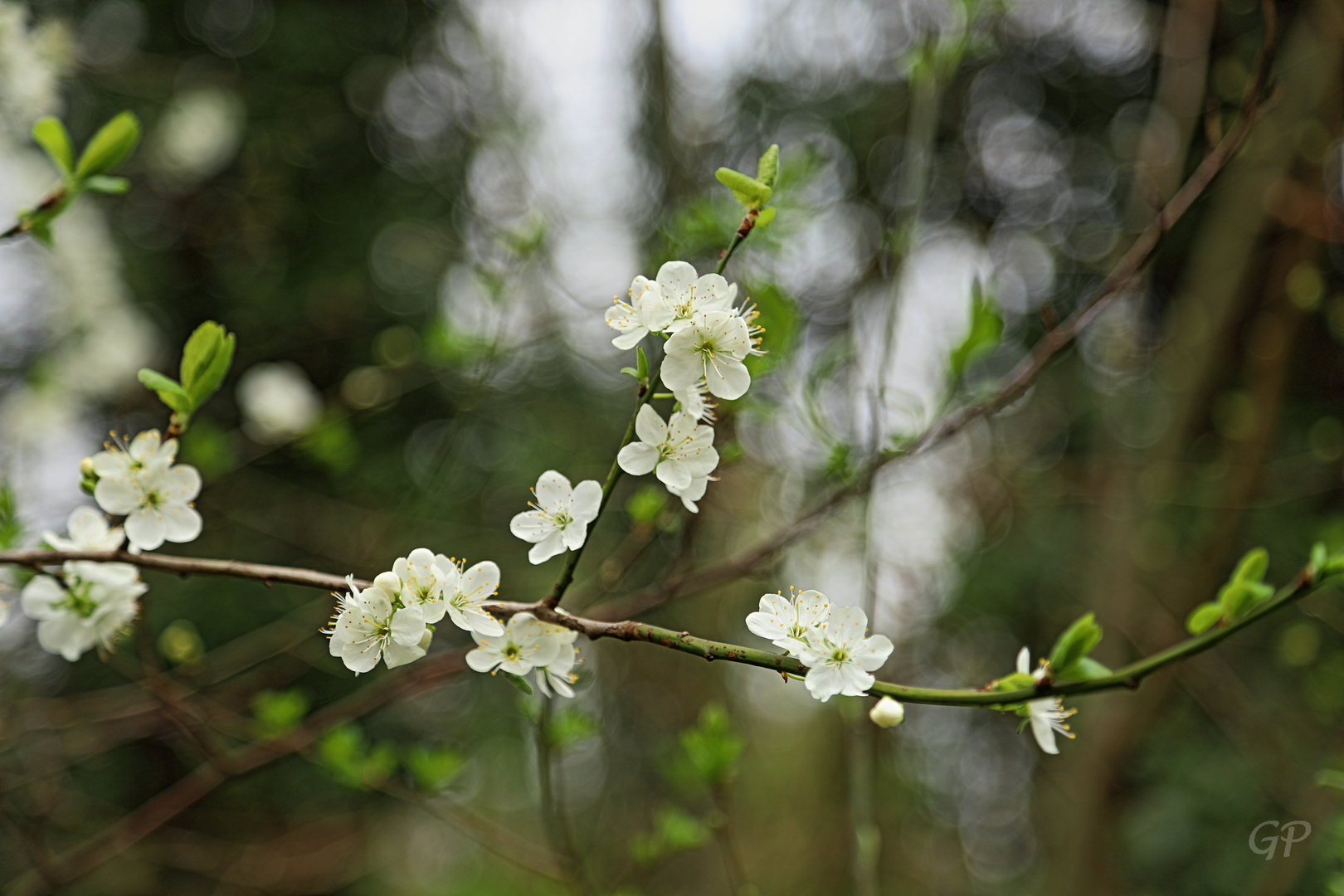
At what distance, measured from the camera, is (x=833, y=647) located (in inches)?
34.4

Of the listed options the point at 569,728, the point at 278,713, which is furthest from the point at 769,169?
the point at 278,713

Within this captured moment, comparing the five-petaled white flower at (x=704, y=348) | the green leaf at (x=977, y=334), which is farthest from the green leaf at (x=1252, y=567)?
the five-petaled white flower at (x=704, y=348)

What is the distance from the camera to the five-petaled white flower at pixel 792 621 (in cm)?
88

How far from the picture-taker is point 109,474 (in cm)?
107

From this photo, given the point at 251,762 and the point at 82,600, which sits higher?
the point at 82,600

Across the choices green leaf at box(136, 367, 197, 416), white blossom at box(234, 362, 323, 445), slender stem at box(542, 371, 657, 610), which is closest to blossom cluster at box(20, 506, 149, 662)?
green leaf at box(136, 367, 197, 416)

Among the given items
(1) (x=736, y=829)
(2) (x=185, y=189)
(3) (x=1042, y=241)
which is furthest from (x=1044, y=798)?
(2) (x=185, y=189)

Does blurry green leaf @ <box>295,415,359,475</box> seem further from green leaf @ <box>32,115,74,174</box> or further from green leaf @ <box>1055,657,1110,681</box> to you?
green leaf @ <box>1055,657,1110,681</box>

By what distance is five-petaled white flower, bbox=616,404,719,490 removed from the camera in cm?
88

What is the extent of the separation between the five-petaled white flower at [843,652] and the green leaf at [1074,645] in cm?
18

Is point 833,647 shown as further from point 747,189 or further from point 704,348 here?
point 747,189

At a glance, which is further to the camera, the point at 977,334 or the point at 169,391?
the point at 977,334

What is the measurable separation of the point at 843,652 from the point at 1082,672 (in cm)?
27

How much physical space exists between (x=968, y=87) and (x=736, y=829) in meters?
3.94
